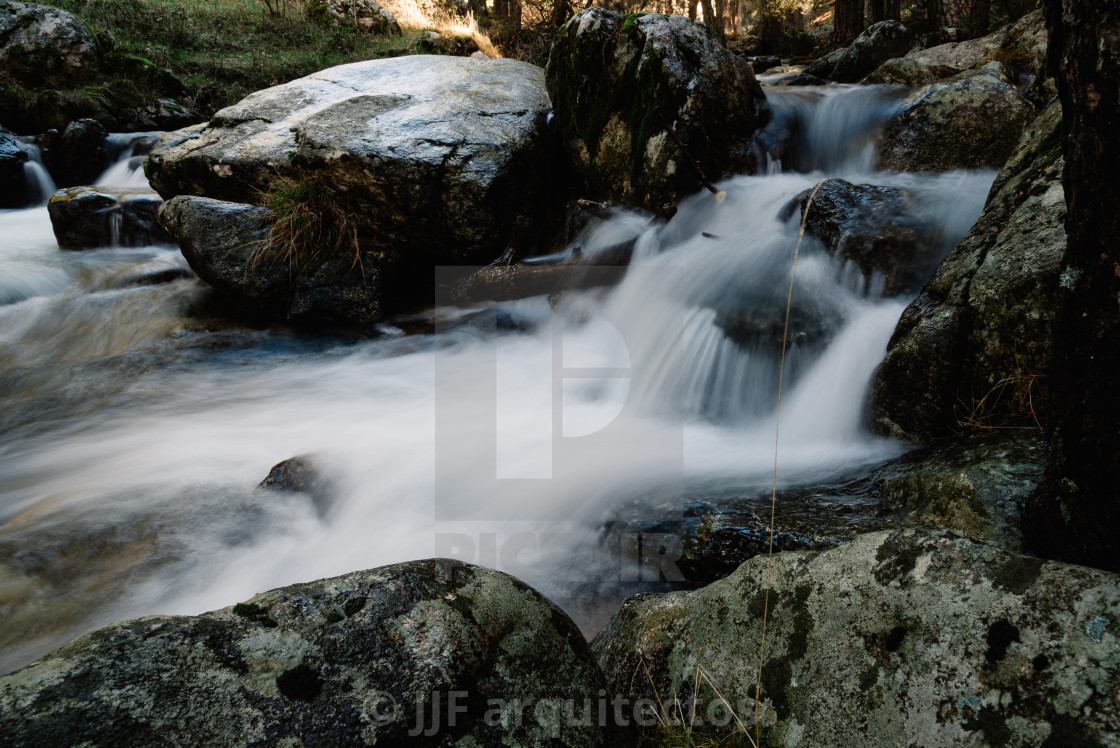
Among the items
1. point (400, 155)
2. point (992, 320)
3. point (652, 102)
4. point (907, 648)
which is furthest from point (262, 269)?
point (907, 648)

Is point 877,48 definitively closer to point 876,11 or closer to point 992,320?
point 876,11

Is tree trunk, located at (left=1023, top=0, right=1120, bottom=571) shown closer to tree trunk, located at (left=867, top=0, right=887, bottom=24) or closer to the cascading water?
the cascading water

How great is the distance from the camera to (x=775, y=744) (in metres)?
1.43

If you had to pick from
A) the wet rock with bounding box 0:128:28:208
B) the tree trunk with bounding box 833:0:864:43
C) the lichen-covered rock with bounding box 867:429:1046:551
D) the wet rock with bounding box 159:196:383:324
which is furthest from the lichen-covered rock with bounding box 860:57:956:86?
the wet rock with bounding box 0:128:28:208

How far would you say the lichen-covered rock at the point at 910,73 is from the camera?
7.69 meters

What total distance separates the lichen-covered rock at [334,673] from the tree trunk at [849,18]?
14272 mm

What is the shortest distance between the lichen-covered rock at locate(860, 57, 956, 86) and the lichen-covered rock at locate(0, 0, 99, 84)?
15774mm

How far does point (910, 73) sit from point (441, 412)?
745 centimetres

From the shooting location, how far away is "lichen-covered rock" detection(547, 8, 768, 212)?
21.1 feet

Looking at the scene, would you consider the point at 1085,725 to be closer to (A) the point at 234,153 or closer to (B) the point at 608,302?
(B) the point at 608,302

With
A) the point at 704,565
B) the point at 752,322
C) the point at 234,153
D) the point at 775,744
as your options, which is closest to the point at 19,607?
the point at 704,565

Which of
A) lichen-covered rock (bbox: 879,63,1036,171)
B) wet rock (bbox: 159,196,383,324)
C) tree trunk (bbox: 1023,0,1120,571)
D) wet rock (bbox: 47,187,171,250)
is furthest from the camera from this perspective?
wet rock (bbox: 47,187,171,250)

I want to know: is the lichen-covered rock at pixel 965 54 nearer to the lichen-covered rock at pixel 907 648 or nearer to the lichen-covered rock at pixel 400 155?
the lichen-covered rock at pixel 400 155

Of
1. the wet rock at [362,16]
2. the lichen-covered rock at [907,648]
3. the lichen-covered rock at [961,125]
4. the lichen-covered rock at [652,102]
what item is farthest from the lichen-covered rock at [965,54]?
the wet rock at [362,16]
